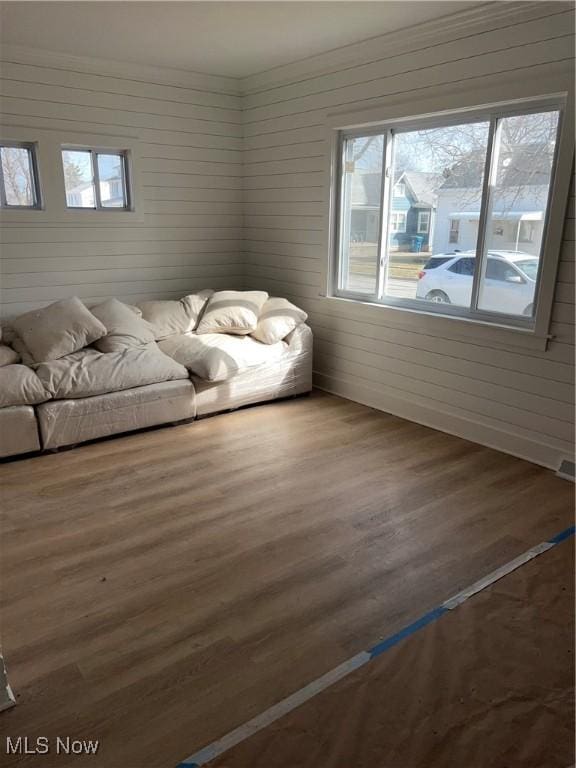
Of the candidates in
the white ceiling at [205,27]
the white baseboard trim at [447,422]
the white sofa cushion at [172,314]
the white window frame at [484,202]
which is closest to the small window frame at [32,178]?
the white ceiling at [205,27]

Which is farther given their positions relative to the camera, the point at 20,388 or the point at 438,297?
the point at 438,297

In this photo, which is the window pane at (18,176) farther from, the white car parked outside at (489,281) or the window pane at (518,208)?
the window pane at (518,208)

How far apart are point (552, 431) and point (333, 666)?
2.15 meters

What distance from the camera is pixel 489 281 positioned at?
11.9ft

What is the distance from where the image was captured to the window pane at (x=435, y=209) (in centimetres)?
365

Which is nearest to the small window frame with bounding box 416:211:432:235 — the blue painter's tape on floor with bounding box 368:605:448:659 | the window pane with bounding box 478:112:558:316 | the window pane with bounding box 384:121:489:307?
the window pane with bounding box 384:121:489:307

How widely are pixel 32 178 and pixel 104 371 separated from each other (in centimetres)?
186

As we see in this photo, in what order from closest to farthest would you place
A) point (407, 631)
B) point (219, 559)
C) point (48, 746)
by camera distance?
point (48, 746) → point (407, 631) → point (219, 559)

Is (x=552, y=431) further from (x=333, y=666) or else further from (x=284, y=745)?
(x=284, y=745)

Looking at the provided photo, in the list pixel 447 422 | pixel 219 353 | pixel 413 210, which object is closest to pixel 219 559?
pixel 219 353

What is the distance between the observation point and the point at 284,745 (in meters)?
1.65

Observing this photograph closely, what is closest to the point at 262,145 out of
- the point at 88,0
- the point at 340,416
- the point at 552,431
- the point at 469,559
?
the point at 88,0

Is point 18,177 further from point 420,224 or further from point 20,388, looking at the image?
point 420,224

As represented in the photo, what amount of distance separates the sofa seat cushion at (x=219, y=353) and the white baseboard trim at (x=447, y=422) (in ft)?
2.06
